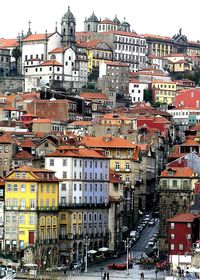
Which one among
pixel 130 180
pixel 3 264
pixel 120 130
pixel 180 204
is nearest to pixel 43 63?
pixel 120 130

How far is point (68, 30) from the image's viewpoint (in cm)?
19712

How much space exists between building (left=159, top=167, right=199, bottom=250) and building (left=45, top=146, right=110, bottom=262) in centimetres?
438

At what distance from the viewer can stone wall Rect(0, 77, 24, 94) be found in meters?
189

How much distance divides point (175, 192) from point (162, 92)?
81.2m

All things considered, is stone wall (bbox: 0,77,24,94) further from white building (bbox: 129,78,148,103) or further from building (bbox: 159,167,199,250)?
building (bbox: 159,167,199,250)

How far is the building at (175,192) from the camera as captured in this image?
113125 millimetres

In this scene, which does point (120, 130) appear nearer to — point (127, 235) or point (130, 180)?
point (130, 180)

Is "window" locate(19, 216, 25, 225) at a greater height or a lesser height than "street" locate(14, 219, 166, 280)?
greater

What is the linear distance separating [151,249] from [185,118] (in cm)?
6084

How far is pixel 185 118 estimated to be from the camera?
170875mm

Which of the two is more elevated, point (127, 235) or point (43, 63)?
point (43, 63)

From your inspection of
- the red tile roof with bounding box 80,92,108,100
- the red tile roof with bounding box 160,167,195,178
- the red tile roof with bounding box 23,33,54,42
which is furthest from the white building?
the red tile roof with bounding box 160,167,195,178

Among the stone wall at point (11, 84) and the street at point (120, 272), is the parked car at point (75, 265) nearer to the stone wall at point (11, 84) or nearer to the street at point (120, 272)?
the street at point (120, 272)

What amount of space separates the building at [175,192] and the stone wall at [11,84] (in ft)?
246
